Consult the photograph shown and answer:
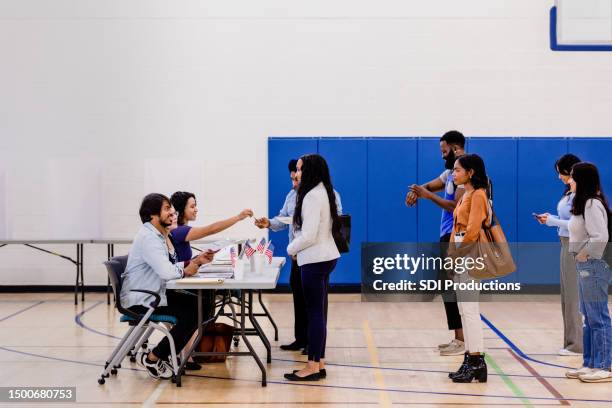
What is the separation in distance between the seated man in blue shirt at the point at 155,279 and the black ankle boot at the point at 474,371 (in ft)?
5.68

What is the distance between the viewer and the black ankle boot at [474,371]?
15.6 ft

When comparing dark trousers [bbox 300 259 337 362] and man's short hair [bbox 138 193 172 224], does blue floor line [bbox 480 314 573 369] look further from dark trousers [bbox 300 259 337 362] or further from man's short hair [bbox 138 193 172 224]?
man's short hair [bbox 138 193 172 224]

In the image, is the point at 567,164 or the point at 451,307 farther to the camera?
the point at 451,307

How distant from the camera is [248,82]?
8984 mm

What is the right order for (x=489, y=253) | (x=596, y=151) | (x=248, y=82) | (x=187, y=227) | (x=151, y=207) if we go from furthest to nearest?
(x=248, y=82)
(x=596, y=151)
(x=187, y=227)
(x=151, y=207)
(x=489, y=253)

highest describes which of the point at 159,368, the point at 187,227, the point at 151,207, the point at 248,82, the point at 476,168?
the point at 248,82

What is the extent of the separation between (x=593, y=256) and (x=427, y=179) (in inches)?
167

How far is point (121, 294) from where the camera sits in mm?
4863

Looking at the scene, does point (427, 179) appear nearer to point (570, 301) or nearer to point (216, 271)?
point (570, 301)

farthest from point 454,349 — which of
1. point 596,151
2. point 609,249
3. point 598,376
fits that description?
point 596,151

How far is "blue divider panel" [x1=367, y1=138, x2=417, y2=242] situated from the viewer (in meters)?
8.79

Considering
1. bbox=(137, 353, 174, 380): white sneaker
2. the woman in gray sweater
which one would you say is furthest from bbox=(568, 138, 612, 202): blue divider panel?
bbox=(137, 353, 174, 380): white sneaker

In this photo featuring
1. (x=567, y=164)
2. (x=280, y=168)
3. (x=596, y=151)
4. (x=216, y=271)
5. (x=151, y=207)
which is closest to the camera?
(x=151, y=207)

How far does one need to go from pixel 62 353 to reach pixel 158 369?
1.26m
